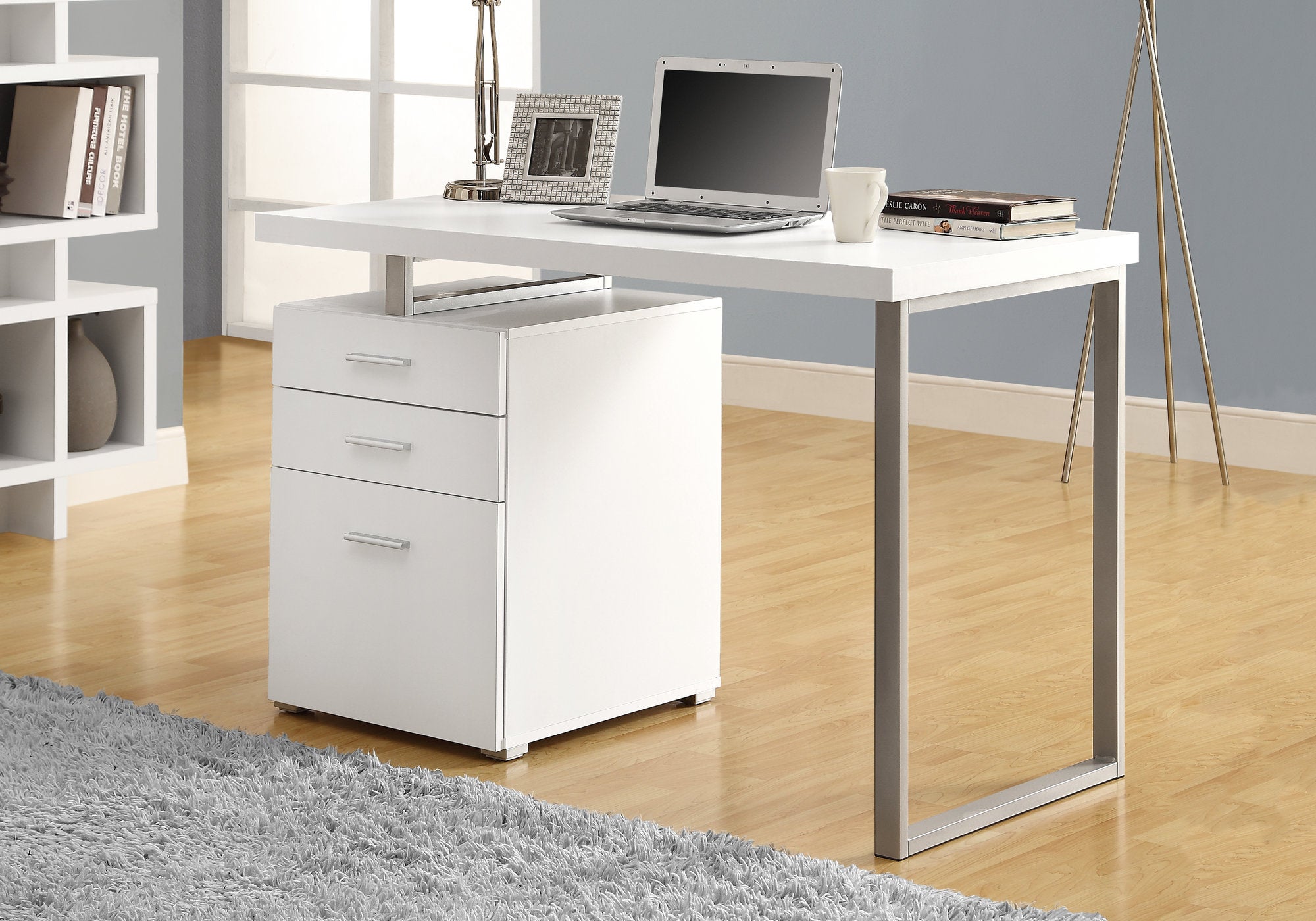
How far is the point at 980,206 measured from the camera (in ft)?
8.08

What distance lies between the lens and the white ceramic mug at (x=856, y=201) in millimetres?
2412

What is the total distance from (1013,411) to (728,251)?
304cm

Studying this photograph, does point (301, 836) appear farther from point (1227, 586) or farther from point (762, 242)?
point (1227, 586)

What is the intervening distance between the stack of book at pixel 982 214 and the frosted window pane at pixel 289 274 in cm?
441

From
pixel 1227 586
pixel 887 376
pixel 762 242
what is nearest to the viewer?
pixel 887 376

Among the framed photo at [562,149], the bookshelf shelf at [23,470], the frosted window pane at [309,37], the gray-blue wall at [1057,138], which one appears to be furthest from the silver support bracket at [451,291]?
the frosted window pane at [309,37]

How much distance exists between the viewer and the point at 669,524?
288 cm

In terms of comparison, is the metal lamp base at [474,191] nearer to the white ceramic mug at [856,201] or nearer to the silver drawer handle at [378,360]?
the silver drawer handle at [378,360]

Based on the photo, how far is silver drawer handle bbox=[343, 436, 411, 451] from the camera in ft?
8.85

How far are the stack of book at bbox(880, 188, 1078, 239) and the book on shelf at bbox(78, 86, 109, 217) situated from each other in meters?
1.92

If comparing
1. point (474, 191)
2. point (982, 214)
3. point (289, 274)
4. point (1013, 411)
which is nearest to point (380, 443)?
point (474, 191)

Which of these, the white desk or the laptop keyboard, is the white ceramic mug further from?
the laptop keyboard

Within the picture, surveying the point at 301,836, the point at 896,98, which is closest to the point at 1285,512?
the point at 896,98

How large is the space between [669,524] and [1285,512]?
81.6 inches
